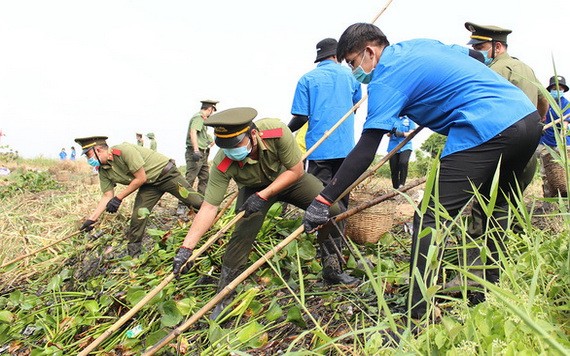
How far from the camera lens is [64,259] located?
4227mm

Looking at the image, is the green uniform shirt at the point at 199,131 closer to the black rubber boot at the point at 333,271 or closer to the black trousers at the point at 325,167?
the black trousers at the point at 325,167

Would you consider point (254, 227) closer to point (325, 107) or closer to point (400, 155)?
point (325, 107)

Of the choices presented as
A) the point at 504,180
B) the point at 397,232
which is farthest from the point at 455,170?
the point at 397,232

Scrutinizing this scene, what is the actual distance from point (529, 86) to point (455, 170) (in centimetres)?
144

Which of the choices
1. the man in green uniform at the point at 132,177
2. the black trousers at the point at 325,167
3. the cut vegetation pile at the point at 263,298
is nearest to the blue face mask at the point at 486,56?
the cut vegetation pile at the point at 263,298

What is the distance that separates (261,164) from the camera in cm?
297

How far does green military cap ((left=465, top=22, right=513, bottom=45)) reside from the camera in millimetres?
3111

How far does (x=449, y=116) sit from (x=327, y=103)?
1797mm

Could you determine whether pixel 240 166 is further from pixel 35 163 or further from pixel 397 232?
pixel 35 163

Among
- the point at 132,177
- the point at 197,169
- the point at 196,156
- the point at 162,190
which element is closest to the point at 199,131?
the point at 196,156

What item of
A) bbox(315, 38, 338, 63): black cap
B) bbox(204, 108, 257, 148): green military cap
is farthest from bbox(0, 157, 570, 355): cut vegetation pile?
bbox(315, 38, 338, 63): black cap

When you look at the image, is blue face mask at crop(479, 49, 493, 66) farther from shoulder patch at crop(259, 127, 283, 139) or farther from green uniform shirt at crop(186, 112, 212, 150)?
green uniform shirt at crop(186, 112, 212, 150)

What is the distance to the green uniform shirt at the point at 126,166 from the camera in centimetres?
441

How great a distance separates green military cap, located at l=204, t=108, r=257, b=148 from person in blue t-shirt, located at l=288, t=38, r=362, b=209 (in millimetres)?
1186
